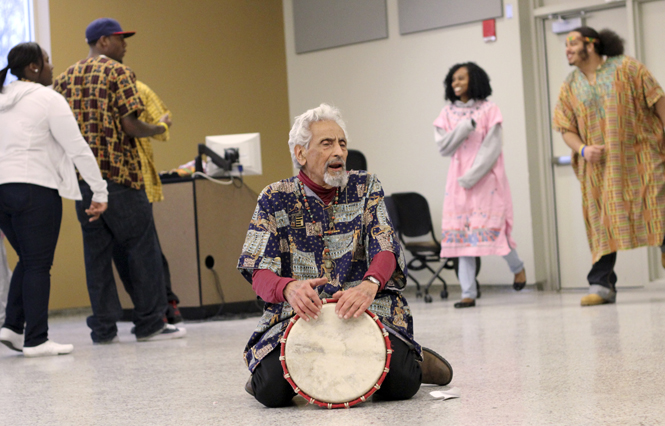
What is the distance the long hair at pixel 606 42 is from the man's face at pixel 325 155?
3.15m

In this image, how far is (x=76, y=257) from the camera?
6.68m

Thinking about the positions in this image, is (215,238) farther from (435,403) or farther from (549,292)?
(435,403)

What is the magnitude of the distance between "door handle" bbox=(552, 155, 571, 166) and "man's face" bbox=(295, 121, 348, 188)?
493 centimetres

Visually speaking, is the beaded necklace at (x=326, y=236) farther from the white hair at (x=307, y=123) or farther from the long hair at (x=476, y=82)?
the long hair at (x=476, y=82)

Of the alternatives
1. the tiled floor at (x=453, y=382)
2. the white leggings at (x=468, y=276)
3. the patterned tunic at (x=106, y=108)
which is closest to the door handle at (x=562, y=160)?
the white leggings at (x=468, y=276)

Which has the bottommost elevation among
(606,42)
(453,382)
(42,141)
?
(453,382)

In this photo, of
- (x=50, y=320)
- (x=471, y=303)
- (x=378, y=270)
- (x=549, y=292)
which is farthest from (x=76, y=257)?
(x=378, y=270)

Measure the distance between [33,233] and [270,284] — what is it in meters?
2.03

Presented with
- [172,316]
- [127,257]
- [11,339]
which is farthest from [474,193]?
[11,339]

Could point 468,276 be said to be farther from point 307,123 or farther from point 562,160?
point 307,123

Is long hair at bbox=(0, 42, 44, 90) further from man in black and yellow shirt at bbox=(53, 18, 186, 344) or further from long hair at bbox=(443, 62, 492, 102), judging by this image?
long hair at bbox=(443, 62, 492, 102)

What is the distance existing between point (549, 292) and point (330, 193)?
4.75m

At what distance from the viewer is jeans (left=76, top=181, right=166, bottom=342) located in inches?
167

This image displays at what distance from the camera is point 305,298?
83.7 inches
